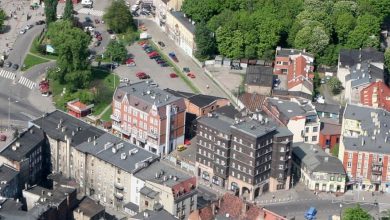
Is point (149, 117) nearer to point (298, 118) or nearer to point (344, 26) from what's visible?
point (298, 118)

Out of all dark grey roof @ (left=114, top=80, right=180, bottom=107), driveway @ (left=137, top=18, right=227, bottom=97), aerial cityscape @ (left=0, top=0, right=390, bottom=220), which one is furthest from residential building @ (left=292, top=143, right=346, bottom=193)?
driveway @ (left=137, top=18, right=227, bottom=97)

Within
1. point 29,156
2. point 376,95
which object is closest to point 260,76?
point 376,95

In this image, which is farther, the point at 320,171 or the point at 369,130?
the point at 369,130

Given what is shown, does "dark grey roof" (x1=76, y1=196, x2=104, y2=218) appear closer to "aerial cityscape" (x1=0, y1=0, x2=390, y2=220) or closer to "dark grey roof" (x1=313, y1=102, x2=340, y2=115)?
"aerial cityscape" (x1=0, y1=0, x2=390, y2=220)

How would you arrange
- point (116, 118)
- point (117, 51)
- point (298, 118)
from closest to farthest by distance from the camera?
point (298, 118)
point (116, 118)
point (117, 51)

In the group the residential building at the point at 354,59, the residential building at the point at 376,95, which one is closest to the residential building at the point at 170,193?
the residential building at the point at 376,95

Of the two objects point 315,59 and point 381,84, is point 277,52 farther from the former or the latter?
point 381,84

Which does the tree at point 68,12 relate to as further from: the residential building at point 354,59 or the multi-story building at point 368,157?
the multi-story building at point 368,157
